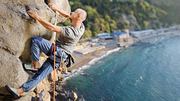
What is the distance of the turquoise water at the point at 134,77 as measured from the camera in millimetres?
54125

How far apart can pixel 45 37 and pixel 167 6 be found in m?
133

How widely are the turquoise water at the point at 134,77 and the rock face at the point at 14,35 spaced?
42410mm

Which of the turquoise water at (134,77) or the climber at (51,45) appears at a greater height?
the climber at (51,45)

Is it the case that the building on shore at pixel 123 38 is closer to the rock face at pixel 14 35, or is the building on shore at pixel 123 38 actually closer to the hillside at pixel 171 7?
the hillside at pixel 171 7

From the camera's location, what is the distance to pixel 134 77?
6744 centimetres

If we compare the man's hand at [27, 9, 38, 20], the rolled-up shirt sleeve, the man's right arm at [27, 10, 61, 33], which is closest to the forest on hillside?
the rolled-up shirt sleeve

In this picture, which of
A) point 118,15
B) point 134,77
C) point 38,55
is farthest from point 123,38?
point 38,55

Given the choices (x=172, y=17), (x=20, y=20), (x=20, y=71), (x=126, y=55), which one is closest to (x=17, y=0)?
(x=20, y=20)

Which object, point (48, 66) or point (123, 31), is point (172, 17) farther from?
point (48, 66)

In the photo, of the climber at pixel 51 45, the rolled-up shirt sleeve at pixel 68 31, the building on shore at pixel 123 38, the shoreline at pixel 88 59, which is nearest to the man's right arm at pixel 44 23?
the climber at pixel 51 45

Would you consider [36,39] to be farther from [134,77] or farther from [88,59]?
[88,59]

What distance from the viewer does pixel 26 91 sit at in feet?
30.4

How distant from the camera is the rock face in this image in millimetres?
9141

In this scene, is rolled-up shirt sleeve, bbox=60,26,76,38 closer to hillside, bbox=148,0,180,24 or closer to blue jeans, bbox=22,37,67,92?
blue jeans, bbox=22,37,67,92
